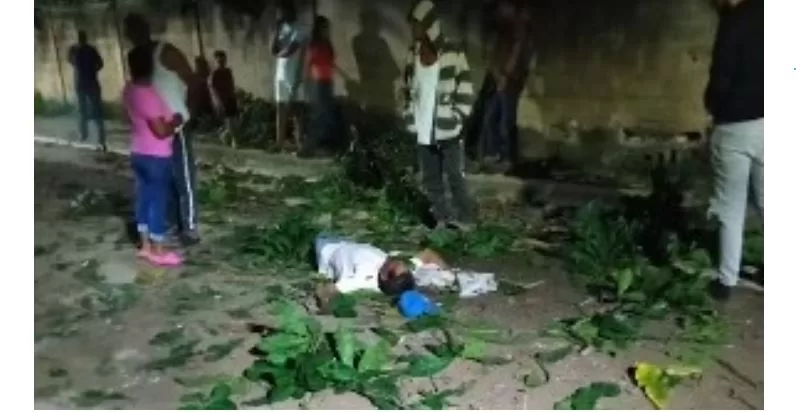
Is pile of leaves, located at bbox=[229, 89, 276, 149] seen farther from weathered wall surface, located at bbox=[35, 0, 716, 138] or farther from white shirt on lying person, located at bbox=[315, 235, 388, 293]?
white shirt on lying person, located at bbox=[315, 235, 388, 293]

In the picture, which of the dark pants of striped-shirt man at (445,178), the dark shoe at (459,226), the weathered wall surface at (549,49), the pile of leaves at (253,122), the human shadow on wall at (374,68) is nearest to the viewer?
the weathered wall surface at (549,49)

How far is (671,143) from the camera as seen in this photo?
4.05 metres

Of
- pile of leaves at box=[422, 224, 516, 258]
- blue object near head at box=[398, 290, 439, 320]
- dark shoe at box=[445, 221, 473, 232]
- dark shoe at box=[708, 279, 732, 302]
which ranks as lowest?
blue object near head at box=[398, 290, 439, 320]

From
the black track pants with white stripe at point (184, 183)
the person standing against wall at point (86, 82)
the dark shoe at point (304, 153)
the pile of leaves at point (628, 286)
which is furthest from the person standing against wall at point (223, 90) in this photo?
the pile of leaves at point (628, 286)

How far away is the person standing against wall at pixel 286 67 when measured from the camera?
3.79m

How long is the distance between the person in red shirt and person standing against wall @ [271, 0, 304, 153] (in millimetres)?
55

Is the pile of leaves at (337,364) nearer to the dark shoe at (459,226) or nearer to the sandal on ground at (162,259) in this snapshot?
the sandal on ground at (162,259)

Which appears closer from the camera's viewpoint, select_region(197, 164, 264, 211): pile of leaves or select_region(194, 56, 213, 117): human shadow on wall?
select_region(194, 56, 213, 117): human shadow on wall

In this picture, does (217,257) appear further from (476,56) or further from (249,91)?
(476,56)

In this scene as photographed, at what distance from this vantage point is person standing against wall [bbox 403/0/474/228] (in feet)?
12.4

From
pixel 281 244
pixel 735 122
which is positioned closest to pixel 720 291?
pixel 735 122

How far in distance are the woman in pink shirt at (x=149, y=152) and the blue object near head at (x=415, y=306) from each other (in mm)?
1055

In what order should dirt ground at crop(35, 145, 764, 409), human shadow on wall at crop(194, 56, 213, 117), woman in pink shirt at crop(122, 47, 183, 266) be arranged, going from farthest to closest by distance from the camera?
human shadow on wall at crop(194, 56, 213, 117) → woman in pink shirt at crop(122, 47, 183, 266) → dirt ground at crop(35, 145, 764, 409)

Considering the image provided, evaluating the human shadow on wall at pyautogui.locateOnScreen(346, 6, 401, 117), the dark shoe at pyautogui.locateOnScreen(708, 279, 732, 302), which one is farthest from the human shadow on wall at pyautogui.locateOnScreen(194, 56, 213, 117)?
the dark shoe at pyautogui.locateOnScreen(708, 279, 732, 302)
